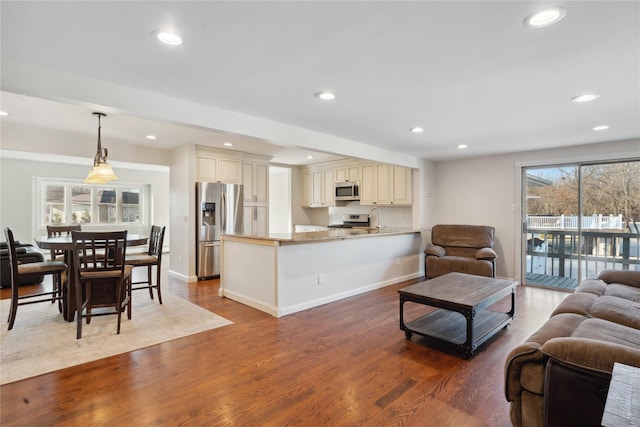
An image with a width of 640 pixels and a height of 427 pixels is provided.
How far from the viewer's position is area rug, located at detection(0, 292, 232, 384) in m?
2.55

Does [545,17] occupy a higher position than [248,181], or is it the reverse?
[545,17]

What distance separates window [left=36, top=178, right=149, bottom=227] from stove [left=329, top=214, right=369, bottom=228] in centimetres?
561

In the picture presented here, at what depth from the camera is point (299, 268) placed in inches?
155

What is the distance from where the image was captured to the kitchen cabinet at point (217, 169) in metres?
5.61

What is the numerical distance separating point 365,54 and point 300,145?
1.94 metres

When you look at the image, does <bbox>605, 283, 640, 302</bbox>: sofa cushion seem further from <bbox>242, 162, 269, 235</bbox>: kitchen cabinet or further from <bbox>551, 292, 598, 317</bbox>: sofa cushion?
<bbox>242, 162, 269, 235</bbox>: kitchen cabinet

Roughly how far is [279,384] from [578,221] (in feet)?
17.0

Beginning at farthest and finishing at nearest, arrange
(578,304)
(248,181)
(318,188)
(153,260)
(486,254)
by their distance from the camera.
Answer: (318,188), (248,181), (486,254), (153,260), (578,304)

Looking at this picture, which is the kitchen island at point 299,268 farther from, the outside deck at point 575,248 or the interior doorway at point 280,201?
the interior doorway at point 280,201

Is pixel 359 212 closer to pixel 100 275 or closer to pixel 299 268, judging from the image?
pixel 299 268

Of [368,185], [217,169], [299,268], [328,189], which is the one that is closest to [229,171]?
[217,169]

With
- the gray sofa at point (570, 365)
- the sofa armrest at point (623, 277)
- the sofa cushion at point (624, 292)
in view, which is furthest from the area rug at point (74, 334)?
the sofa armrest at point (623, 277)

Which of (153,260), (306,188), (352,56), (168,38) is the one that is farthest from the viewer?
(306,188)

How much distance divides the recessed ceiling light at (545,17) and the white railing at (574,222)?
4391 mm
